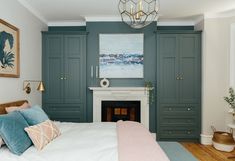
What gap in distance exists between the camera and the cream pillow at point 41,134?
2.03 meters

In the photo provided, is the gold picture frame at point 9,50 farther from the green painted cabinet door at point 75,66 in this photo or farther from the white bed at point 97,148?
the green painted cabinet door at point 75,66

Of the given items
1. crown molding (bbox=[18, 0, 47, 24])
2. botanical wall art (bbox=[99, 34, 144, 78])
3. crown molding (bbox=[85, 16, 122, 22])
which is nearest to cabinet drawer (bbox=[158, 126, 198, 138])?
botanical wall art (bbox=[99, 34, 144, 78])

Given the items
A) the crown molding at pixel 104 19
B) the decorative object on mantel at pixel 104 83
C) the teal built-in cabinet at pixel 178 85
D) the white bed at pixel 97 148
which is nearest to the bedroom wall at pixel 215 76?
the teal built-in cabinet at pixel 178 85

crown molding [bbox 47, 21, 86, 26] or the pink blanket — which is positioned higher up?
crown molding [bbox 47, 21, 86, 26]

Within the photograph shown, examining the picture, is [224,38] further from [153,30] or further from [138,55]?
[138,55]

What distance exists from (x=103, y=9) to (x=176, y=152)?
3.02m

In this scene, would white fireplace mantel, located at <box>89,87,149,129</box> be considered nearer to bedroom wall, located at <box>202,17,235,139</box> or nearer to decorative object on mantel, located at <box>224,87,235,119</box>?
bedroom wall, located at <box>202,17,235,139</box>

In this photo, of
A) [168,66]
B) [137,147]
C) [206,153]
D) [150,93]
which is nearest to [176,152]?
[206,153]

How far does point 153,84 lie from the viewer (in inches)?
180

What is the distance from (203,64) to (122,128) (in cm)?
254

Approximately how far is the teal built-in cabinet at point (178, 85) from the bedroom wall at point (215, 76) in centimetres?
17

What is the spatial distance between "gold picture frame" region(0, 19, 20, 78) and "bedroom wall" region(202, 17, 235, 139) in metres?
3.55

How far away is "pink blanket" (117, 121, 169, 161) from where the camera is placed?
1694mm

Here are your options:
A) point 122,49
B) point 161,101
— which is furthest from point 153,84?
point 122,49
